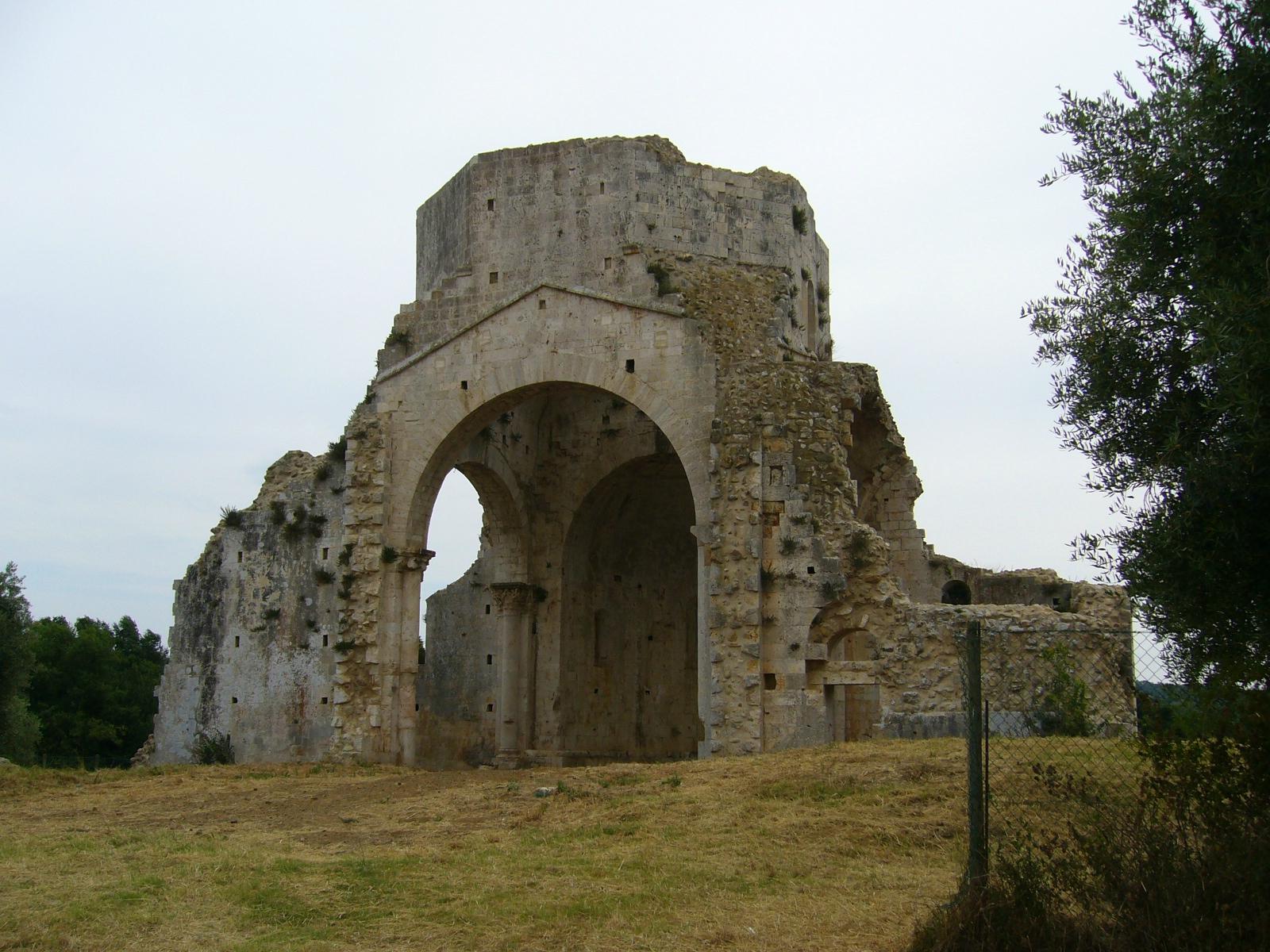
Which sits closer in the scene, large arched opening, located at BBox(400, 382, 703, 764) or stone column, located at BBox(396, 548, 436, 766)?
stone column, located at BBox(396, 548, 436, 766)

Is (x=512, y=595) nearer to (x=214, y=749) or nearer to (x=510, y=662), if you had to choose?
(x=510, y=662)

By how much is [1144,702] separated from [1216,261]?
2306 millimetres

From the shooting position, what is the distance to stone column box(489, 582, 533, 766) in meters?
22.5

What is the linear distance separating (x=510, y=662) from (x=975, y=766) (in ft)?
53.4

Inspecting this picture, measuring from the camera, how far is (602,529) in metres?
24.0

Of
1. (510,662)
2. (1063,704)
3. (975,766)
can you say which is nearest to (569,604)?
(510,662)

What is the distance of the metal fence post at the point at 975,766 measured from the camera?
6.85 metres

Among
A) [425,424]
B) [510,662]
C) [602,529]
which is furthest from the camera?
[602,529]

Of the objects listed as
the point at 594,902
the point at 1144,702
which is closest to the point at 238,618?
the point at 594,902

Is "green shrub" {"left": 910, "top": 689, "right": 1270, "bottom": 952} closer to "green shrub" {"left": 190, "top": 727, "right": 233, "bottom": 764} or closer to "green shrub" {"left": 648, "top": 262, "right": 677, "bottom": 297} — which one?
"green shrub" {"left": 648, "top": 262, "right": 677, "bottom": 297}

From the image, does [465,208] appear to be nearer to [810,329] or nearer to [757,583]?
[810,329]

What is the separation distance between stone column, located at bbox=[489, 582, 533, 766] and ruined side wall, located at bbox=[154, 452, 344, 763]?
3338 mm

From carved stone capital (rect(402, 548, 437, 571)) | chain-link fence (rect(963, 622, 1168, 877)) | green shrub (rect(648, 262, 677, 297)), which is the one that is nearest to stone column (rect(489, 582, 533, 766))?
carved stone capital (rect(402, 548, 437, 571))

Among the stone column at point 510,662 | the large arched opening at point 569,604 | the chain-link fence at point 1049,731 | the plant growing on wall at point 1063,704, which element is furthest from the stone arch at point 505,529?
the plant growing on wall at point 1063,704
